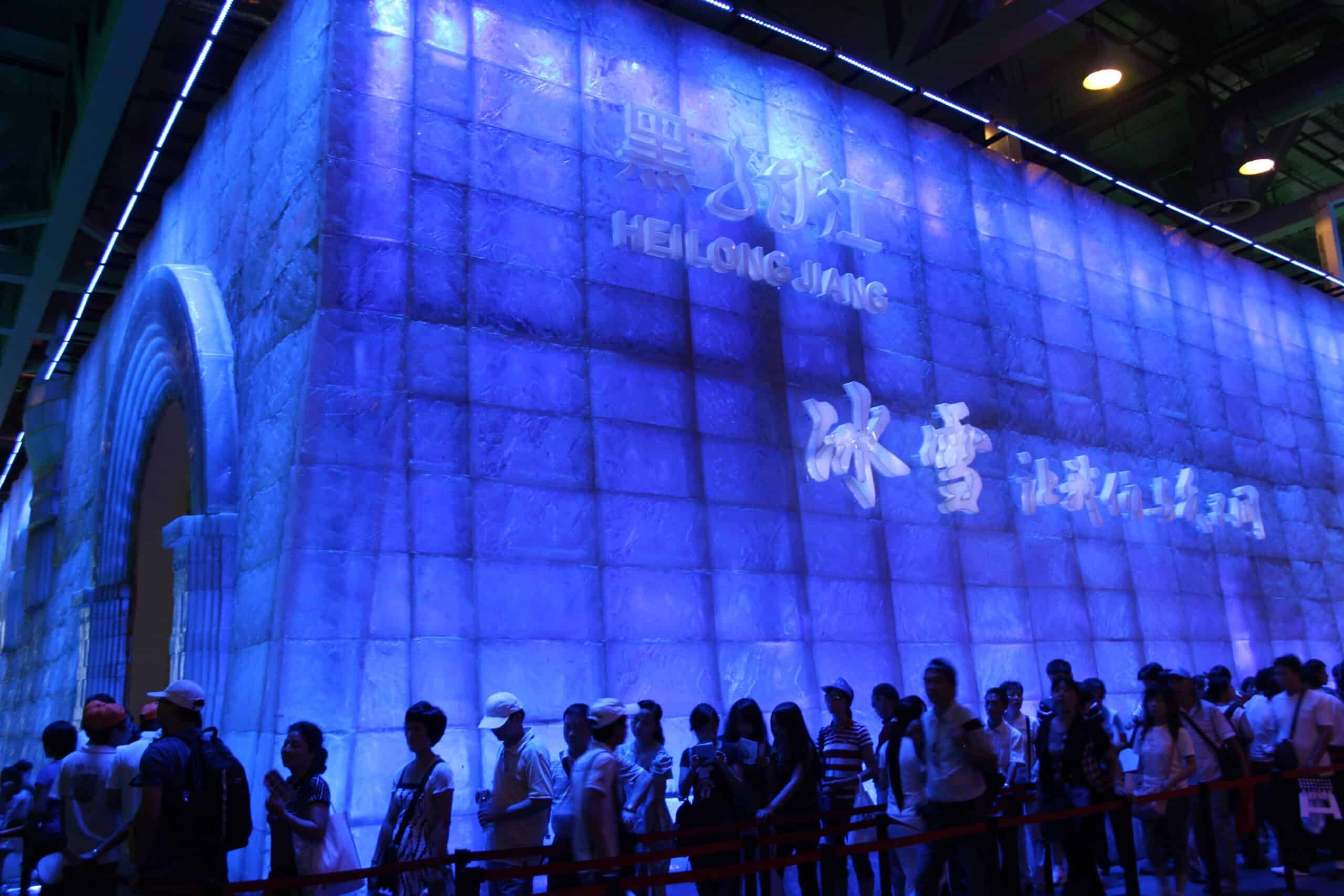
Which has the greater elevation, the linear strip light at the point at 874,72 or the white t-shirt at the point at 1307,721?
the linear strip light at the point at 874,72

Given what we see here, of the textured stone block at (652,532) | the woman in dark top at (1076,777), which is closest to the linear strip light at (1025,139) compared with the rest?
the textured stone block at (652,532)

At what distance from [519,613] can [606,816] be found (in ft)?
8.26

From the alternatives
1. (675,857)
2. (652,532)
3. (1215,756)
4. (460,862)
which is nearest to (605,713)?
(675,857)

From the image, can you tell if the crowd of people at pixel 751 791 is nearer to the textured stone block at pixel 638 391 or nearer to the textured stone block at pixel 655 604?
the textured stone block at pixel 655 604

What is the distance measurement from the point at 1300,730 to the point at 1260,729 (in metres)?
0.43

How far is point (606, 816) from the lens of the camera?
4602 millimetres

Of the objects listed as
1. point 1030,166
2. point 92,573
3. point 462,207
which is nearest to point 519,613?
point 462,207

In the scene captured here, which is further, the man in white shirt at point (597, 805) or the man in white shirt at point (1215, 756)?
the man in white shirt at point (1215, 756)

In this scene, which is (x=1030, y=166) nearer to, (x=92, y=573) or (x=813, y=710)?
(x=813, y=710)

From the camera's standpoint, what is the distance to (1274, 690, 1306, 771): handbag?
6824 millimetres

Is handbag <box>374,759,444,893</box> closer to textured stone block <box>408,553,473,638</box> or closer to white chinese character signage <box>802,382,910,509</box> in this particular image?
textured stone block <box>408,553,473,638</box>

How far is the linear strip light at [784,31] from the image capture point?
30.1 feet

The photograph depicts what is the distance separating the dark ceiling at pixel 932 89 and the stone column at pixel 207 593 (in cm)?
387

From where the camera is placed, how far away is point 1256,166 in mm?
12555
